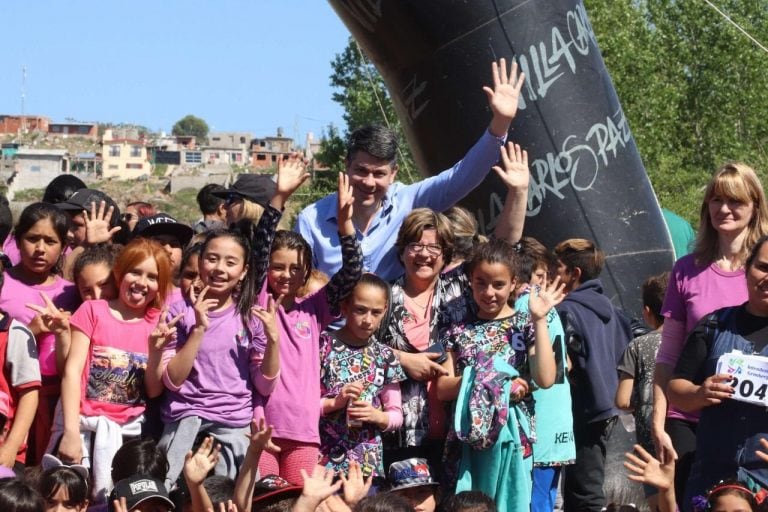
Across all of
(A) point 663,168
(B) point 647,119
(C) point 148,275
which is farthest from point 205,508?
(B) point 647,119

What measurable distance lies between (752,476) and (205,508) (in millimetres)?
2120

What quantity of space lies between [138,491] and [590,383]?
266 centimetres

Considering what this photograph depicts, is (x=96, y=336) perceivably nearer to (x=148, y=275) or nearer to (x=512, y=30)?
(x=148, y=275)

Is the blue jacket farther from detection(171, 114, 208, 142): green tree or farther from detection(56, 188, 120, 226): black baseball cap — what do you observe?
detection(171, 114, 208, 142): green tree

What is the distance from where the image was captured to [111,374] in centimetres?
609

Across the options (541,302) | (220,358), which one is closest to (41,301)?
(220,358)

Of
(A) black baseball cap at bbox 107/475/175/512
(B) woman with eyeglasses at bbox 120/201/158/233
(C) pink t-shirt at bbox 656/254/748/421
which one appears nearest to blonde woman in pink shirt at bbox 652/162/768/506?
(C) pink t-shirt at bbox 656/254/748/421

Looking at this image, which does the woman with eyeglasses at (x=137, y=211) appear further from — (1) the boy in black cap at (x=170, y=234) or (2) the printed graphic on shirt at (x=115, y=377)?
(2) the printed graphic on shirt at (x=115, y=377)

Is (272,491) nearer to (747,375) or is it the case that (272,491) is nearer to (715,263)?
(747,375)

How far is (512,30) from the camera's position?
833cm

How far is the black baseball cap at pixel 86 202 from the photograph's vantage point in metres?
7.60

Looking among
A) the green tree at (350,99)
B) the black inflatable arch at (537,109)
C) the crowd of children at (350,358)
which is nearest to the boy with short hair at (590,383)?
the crowd of children at (350,358)

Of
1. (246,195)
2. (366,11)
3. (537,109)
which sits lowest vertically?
(246,195)

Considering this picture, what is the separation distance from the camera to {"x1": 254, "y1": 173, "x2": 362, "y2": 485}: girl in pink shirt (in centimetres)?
606
